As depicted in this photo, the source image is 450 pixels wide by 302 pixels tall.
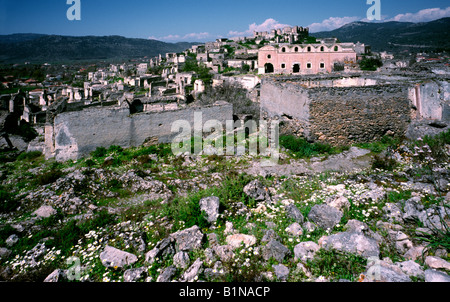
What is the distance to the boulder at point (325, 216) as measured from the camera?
15.3 ft

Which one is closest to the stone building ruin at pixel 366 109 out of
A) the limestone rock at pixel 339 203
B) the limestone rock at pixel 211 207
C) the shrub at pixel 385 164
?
the shrub at pixel 385 164

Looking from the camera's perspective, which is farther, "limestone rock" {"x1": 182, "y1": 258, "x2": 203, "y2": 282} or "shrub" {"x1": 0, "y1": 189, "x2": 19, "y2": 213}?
"shrub" {"x1": 0, "y1": 189, "x2": 19, "y2": 213}

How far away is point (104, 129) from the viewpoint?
1215 cm

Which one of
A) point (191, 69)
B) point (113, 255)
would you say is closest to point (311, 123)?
point (113, 255)

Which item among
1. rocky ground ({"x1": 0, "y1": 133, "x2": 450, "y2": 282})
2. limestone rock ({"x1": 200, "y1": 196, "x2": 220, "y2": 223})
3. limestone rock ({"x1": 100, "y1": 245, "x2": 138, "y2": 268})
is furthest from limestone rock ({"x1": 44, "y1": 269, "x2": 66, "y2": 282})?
limestone rock ({"x1": 200, "y1": 196, "x2": 220, "y2": 223})

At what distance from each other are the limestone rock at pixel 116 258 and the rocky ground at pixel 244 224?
2 cm

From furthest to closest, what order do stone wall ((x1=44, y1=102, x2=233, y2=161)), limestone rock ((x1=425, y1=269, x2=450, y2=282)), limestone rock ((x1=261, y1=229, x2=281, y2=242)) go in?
stone wall ((x1=44, y1=102, x2=233, y2=161)) < limestone rock ((x1=261, y1=229, x2=281, y2=242)) < limestone rock ((x1=425, y1=269, x2=450, y2=282))

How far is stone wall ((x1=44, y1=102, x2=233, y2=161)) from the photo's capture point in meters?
11.8

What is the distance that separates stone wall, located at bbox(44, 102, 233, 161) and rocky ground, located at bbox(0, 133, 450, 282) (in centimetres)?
321

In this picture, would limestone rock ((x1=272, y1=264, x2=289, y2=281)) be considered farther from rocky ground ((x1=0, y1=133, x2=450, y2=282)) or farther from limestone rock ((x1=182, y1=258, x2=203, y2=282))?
limestone rock ((x1=182, y1=258, x2=203, y2=282))

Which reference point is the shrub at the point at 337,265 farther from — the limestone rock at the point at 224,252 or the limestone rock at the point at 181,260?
the limestone rock at the point at 181,260

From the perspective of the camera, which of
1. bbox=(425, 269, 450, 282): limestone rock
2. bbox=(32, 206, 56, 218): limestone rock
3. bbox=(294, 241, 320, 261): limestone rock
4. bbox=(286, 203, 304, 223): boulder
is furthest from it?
bbox=(32, 206, 56, 218): limestone rock

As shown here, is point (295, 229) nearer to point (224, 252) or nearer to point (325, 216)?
point (325, 216)

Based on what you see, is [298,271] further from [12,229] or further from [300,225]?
[12,229]
